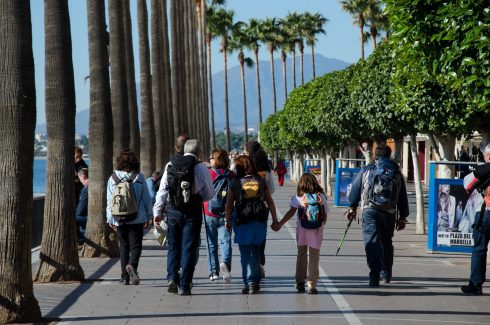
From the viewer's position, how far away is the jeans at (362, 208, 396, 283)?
15.2 meters

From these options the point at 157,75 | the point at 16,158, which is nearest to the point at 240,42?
the point at 157,75

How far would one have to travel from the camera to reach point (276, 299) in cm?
1357

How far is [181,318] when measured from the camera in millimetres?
11844

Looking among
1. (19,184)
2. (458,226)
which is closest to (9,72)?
(19,184)

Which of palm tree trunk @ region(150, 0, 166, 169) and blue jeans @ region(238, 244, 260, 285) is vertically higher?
palm tree trunk @ region(150, 0, 166, 169)

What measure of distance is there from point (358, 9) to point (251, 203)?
241 ft

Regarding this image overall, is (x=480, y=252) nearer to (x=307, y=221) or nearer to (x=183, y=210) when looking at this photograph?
(x=307, y=221)

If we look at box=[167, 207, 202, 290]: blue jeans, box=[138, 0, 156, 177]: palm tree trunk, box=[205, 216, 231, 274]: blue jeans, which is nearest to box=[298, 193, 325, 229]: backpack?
box=[167, 207, 202, 290]: blue jeans

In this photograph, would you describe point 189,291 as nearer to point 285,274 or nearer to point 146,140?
point 285,274

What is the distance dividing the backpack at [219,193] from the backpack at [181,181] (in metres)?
1.05

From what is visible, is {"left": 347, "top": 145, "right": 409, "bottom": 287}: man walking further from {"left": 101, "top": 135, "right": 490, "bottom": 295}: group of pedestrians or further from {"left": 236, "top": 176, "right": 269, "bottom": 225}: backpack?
{"left": 236, "top": 176, "right": 269, "bottom": 225}: backpack

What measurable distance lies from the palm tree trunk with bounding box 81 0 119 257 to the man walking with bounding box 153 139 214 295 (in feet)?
18.6

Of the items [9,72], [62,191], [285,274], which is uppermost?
[9,72]

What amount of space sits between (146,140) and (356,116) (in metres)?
7.17
